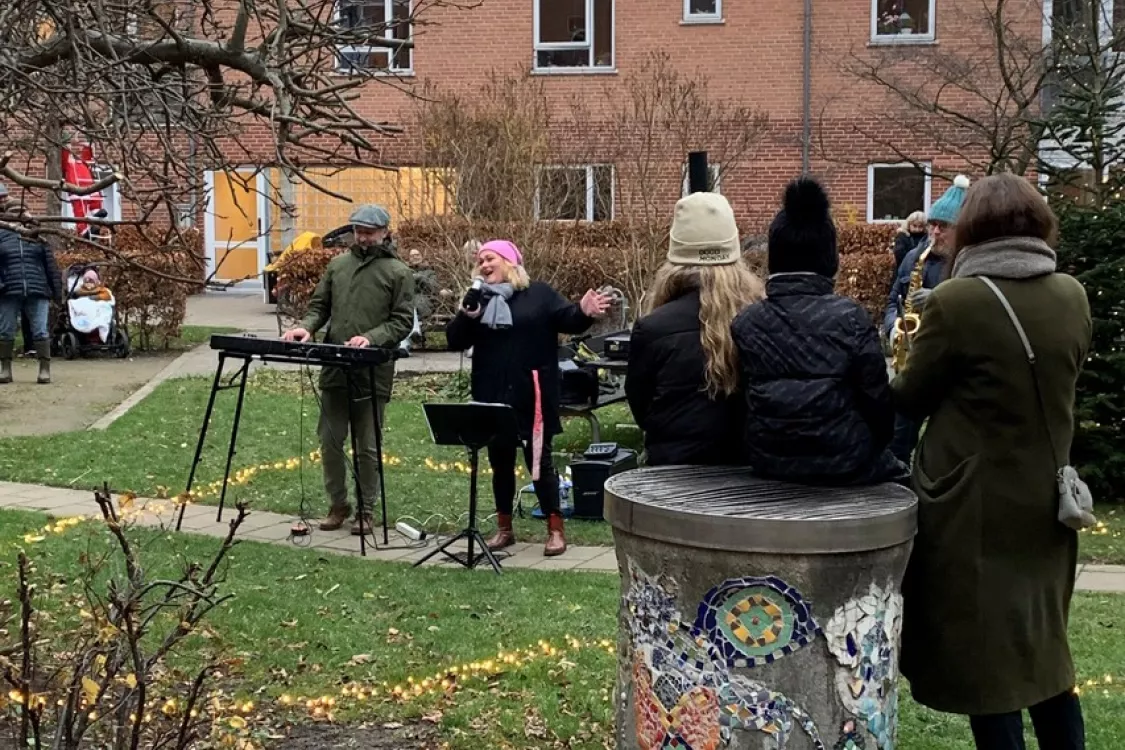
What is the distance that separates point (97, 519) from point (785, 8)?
17.6m

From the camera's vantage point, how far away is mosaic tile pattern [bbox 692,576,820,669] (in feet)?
10.9

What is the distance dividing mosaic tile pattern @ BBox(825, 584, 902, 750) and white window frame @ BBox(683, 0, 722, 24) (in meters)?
20.3

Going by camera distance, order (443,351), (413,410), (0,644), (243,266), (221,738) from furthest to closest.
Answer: (243,266), (443,351), (413,410), (0,644), (221,738)

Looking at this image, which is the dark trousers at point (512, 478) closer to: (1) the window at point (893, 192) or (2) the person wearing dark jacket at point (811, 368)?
(2) the person wearing dark jacket at point (811, 368)

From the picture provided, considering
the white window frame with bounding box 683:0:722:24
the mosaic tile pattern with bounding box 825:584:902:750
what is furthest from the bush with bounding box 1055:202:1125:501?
the white window frame with bounding box 683:0:722:24

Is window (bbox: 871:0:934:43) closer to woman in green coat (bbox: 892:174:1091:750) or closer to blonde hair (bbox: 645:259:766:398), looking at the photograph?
blonde hair (bbox: 645:259:766:398)

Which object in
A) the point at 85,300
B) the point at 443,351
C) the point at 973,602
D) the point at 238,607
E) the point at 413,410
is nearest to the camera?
the point at 973,602

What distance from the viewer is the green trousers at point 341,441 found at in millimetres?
7910

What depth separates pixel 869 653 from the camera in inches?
134

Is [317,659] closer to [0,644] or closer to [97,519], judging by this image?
[0,644]

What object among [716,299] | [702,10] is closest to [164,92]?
[716,299]

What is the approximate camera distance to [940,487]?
11.7 feet

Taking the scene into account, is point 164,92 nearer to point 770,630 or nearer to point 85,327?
point 770,630

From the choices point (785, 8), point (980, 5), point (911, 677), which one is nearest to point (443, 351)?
point (785, 8)
